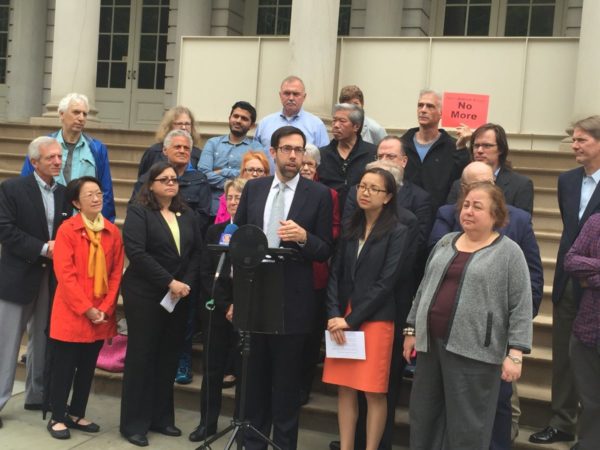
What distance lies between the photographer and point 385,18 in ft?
41.7

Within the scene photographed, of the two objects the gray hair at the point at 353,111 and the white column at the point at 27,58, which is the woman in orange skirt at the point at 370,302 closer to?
the gray hair at the point at 353,111

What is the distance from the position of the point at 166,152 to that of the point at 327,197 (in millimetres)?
1430

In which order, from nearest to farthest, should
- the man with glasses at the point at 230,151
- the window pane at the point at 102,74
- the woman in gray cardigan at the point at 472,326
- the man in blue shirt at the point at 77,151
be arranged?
1. the woman in gray cardigan at the point at 472,326
2. the man in blue shirt at the point at 77,151
3. the man with glasses at the point at 230,151
4. the window pane at the point at 102,74

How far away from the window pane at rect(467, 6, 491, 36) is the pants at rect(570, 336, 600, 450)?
9772mm

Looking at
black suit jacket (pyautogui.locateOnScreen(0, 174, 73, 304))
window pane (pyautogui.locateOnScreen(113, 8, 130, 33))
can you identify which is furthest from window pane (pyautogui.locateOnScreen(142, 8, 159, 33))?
black suit jacket (pyautogui.locateOnScreen(0, 174, 73, 304))

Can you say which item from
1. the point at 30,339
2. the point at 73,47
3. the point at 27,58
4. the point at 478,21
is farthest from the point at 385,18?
the point at 30,339

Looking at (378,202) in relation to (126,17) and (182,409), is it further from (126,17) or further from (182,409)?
(126,17)

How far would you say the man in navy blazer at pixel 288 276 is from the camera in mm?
4512

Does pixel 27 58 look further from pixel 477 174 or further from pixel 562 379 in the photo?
pixel 562 379

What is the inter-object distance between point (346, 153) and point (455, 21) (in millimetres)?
8851

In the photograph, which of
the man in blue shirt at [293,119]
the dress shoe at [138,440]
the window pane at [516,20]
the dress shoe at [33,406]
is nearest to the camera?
the dress shoe at [138,440]

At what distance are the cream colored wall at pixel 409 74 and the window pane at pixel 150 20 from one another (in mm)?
4884

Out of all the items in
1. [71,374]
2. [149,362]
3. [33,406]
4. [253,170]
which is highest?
[253,170]

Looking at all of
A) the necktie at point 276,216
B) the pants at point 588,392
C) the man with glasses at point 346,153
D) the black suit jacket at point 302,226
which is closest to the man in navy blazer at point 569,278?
the pants at point 588,392
